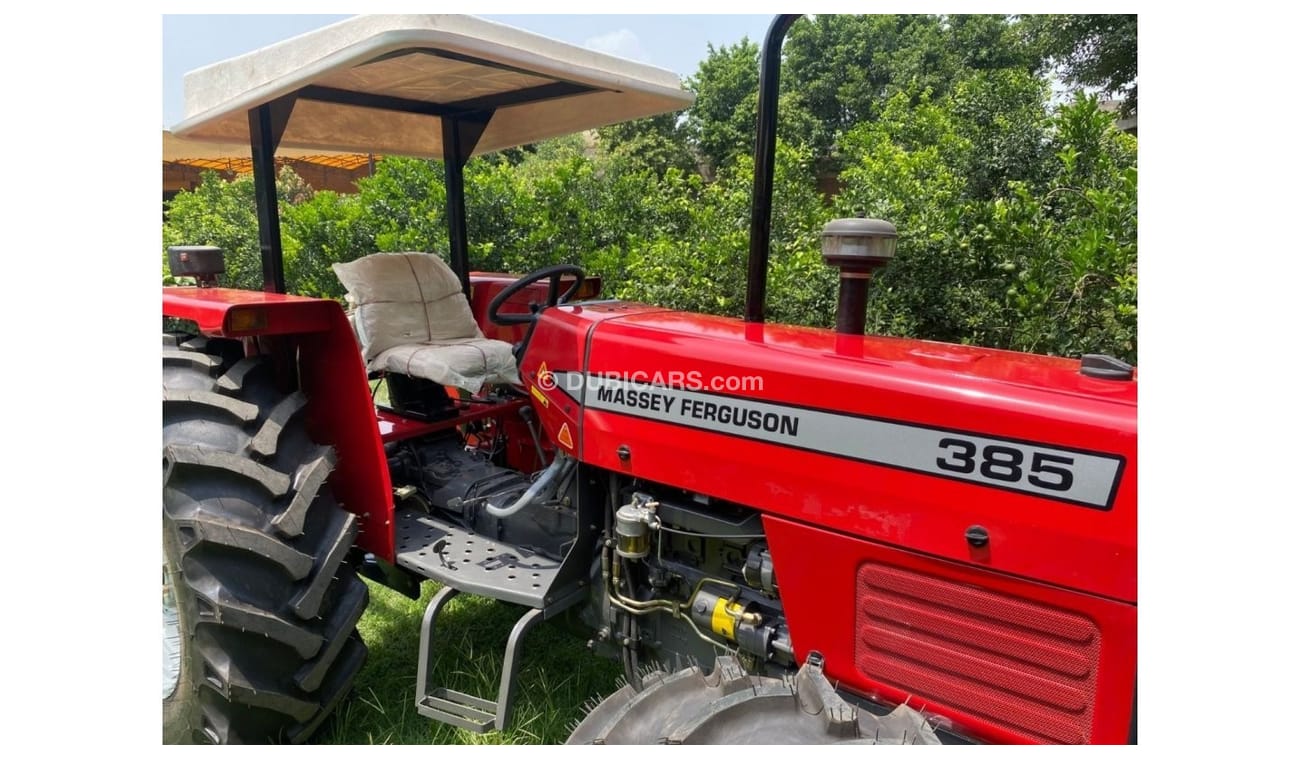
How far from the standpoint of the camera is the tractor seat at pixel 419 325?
308 centimetres

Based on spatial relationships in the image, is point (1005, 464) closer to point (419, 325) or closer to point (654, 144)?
point (419, 325)

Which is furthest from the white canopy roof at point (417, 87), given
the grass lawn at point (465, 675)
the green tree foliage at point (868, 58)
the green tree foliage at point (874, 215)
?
the green tree foliage at point (868, 58)

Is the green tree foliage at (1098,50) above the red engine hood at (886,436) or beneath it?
above

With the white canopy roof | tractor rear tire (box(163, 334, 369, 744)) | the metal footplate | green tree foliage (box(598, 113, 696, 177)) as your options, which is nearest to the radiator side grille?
the metal footplate

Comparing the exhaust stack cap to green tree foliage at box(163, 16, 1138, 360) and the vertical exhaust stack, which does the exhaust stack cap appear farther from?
green tree foliage at box(163, 16, 1138, 360)

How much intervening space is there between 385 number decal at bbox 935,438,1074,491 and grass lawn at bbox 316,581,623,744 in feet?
4.70

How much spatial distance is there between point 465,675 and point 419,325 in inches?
58.9

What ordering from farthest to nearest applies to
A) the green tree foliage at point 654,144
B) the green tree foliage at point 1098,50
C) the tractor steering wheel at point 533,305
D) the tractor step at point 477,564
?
1. the green tree foliage at point 654,144
2. the green tree foliage at point 1098,50
3. the tractor steering wheel at point 533,305
4. the tractor step at point 477,564

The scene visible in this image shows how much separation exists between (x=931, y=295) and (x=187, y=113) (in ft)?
12.9

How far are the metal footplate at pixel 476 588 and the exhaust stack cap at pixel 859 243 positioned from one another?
122 cm

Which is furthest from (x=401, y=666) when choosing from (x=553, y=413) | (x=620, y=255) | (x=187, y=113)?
(x=620, y=255)

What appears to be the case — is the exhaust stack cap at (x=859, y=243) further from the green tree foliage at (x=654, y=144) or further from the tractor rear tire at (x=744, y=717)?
the green tree foliage at (x=654, y=144)

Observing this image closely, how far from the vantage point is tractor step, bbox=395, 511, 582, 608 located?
2.32m

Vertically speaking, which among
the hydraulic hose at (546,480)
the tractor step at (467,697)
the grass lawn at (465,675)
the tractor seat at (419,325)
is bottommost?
the grass lawn at (465,675)
